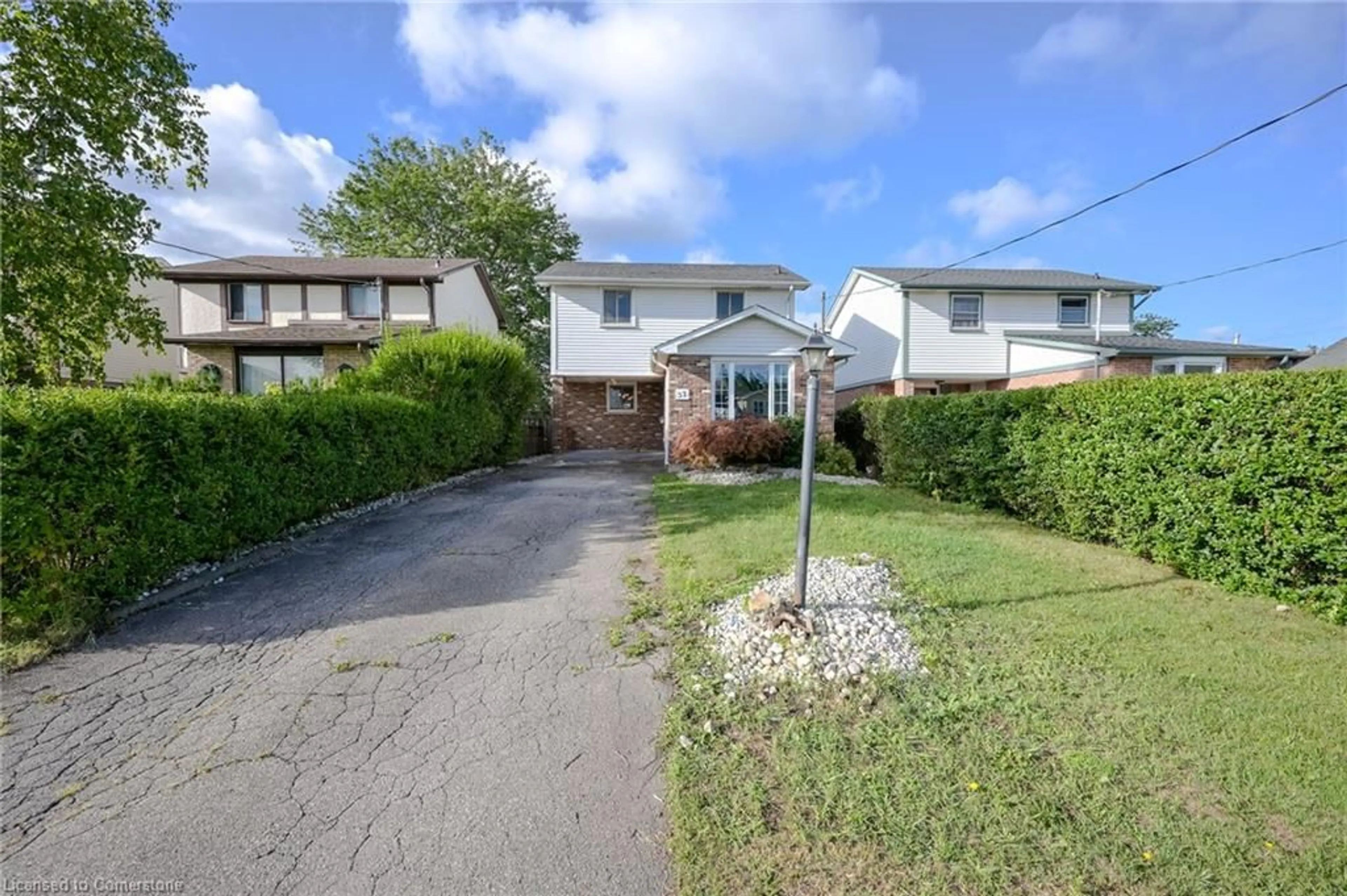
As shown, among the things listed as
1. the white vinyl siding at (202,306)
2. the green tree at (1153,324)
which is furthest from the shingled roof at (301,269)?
the green tree at (1153,324)

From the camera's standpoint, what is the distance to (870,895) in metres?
2.07

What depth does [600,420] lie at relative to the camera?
21.0 metres

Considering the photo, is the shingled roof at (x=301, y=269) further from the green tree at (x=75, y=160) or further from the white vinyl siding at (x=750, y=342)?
the green tree at (x=75, y=160)

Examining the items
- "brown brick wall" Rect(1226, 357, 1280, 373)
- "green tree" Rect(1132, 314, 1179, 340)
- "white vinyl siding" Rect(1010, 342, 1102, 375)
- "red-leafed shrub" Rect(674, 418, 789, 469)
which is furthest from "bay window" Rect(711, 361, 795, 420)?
"green tree" Rect(1132, 314, 1179, 340)

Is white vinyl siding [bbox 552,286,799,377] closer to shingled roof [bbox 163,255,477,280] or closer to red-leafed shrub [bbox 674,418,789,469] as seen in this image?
shingled roof [bbox 163,255,477,280]

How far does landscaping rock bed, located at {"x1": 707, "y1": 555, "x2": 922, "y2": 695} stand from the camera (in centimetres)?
365

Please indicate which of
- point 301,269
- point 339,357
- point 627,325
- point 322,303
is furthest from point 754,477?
point 301,269

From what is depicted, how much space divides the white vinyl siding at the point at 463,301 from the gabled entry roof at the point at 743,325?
8541 mm

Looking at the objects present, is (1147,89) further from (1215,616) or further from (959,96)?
(1215,616)

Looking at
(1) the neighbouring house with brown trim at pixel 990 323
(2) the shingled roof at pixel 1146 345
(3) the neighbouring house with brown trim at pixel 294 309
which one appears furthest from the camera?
(1) the neighbouring house with brown trim at pixel 990 323

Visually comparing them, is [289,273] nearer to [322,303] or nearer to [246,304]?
[322,303]

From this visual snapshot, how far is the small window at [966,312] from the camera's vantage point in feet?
67.5

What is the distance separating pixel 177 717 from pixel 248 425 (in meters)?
3.77

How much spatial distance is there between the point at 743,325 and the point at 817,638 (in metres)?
11.4
